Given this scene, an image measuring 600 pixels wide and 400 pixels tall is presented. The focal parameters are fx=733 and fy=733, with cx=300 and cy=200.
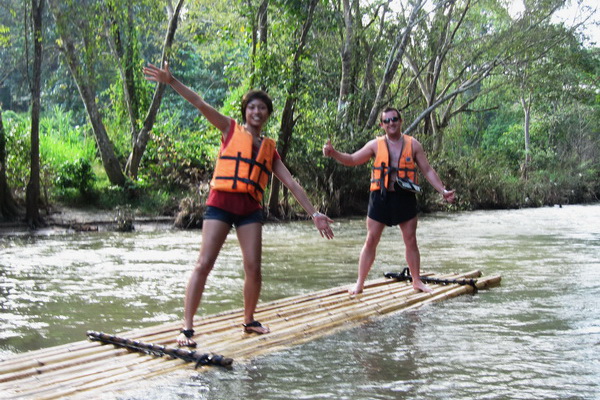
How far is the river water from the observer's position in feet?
13.9

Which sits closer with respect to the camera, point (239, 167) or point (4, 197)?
point (239, 167)

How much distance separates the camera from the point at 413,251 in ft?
23.8

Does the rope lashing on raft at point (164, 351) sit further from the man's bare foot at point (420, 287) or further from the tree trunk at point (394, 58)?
the tree trunk at point (394, 58)

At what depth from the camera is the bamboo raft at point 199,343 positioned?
3945mm

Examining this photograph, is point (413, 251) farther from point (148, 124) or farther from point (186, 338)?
point (148, 124)

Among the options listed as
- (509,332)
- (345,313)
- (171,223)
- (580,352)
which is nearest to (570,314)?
(509,332)

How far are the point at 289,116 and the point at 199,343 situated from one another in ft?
48.6

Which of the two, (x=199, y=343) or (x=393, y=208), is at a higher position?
(x=393, y=208)

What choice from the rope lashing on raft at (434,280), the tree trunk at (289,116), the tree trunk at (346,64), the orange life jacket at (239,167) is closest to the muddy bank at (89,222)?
the tree trunk at (289,116)

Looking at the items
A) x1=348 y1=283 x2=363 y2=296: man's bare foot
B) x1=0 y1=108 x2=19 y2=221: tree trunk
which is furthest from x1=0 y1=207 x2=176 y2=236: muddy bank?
x1=348 y1=283 x2=363 y2=296: man's bare foot

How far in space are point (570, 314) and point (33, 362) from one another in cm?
448

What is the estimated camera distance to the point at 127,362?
173 inches

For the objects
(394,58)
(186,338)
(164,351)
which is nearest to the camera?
(164,351)

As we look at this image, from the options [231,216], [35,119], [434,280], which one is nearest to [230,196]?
[231,216]
